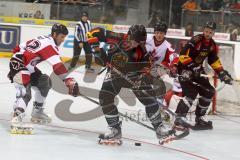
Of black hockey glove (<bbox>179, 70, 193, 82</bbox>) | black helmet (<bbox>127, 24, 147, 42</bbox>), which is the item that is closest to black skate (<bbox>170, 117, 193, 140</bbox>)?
black hockey glove (<bbox>179, 70, 193, 82</bbox>)

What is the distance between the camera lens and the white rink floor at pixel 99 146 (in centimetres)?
471

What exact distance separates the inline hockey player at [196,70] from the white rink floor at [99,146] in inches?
13.2

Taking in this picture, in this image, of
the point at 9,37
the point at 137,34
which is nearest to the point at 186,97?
the point at 137,34

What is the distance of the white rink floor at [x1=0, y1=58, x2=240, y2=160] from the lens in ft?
15.5

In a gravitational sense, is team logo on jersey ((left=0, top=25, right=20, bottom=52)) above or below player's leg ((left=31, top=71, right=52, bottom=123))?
above

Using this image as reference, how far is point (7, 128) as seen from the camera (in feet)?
18.3

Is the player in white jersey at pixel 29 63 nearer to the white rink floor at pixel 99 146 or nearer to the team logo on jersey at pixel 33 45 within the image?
the team logo on jersey at pixel 33 45

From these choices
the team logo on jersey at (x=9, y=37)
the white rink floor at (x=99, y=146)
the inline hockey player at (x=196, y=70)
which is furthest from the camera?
the team logo on jersey at (x=9, y=37)

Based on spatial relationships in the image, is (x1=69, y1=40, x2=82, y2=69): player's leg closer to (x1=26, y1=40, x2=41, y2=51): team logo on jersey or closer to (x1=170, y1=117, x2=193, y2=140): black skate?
(x1=170, y1=117, x2=193, y2=140): black skate

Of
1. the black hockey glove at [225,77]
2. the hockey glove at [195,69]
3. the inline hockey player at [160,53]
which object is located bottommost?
the black hockey glove at [225,77]

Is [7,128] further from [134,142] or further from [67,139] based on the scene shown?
[134,142]

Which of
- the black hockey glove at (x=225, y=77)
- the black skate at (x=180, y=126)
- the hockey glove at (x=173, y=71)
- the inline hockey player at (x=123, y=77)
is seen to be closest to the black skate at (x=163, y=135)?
the inline hockey player at (x=123, y=77)

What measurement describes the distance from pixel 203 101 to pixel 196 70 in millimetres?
406

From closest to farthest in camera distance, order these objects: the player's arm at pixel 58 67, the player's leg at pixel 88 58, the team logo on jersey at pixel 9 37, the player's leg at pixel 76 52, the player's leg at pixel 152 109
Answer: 1. the player's arm at pixel 58 67
2. the player's leg at pixel 152 109
3. the player's leg at pixel 88 58
4. the player's leg at pixel 76 52
5. the team logo on jersey at pixel 9 37
